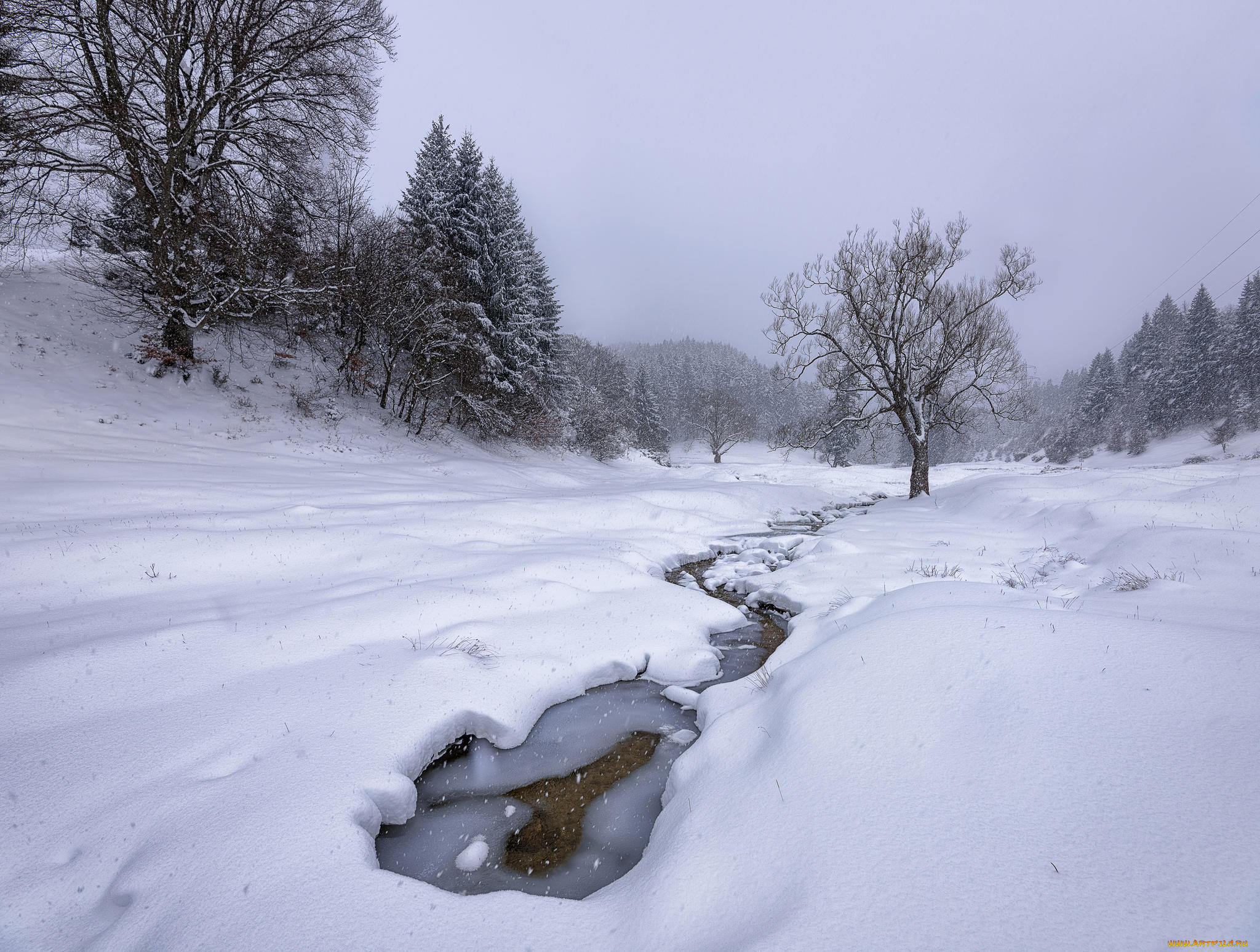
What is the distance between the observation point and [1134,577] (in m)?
4.32

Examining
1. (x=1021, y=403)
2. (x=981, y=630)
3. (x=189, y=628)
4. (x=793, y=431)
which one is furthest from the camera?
(x=793, y=431)

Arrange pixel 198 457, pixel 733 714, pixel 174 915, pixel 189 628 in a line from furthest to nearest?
pixel 198 457 → pixel 189 628 → pixel 733 714 → pixel 174 915

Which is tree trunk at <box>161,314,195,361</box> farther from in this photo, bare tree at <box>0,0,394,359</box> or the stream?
the stream

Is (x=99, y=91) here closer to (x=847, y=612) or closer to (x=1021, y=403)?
(x=847, y=612)

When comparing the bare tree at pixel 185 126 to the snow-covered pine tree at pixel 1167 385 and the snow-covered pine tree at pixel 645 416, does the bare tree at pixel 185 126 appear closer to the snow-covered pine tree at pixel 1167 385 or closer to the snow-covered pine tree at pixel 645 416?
the snow-covered pine tree at pixel 645 416

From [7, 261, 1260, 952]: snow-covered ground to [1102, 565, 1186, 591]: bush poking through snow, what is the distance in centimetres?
7

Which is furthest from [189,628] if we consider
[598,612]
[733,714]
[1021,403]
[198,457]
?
[1021,403]

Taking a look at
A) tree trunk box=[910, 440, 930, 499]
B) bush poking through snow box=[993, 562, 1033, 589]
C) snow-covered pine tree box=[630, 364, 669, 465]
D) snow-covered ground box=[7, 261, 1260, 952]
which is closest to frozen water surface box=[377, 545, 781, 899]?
snow-covered ground box=[7, 261, 1260, 952]

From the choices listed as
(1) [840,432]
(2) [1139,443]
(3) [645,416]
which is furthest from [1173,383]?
(3) [645,416]

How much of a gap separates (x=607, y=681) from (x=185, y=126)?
50.0 feet

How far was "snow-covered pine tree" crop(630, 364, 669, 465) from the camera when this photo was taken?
4759cm

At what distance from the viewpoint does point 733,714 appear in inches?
129

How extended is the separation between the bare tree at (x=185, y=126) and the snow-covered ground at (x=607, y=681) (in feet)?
21.7

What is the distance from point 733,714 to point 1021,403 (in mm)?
14004
